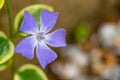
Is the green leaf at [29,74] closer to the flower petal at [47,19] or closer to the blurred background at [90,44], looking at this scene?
the flower petal at [47,19]

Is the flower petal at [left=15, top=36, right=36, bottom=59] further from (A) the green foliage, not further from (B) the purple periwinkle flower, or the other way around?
(A) the green foliage

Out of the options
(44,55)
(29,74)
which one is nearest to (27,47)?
(44,55)

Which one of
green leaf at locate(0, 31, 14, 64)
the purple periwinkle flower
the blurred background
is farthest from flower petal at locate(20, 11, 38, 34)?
the blurred background

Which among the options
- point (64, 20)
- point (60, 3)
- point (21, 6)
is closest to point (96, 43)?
point (64, 20)

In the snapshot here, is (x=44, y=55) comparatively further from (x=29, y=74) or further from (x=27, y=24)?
(x=29, y=74)

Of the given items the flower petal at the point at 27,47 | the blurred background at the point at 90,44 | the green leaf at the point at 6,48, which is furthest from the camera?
the blurred background at the point at 90,44

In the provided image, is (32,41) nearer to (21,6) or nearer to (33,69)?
(33,69)

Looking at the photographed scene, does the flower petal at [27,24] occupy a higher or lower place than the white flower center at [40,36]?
higher

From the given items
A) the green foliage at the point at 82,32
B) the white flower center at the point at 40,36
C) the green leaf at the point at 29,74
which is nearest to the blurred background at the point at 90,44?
the green foliage at the point at 82,32
